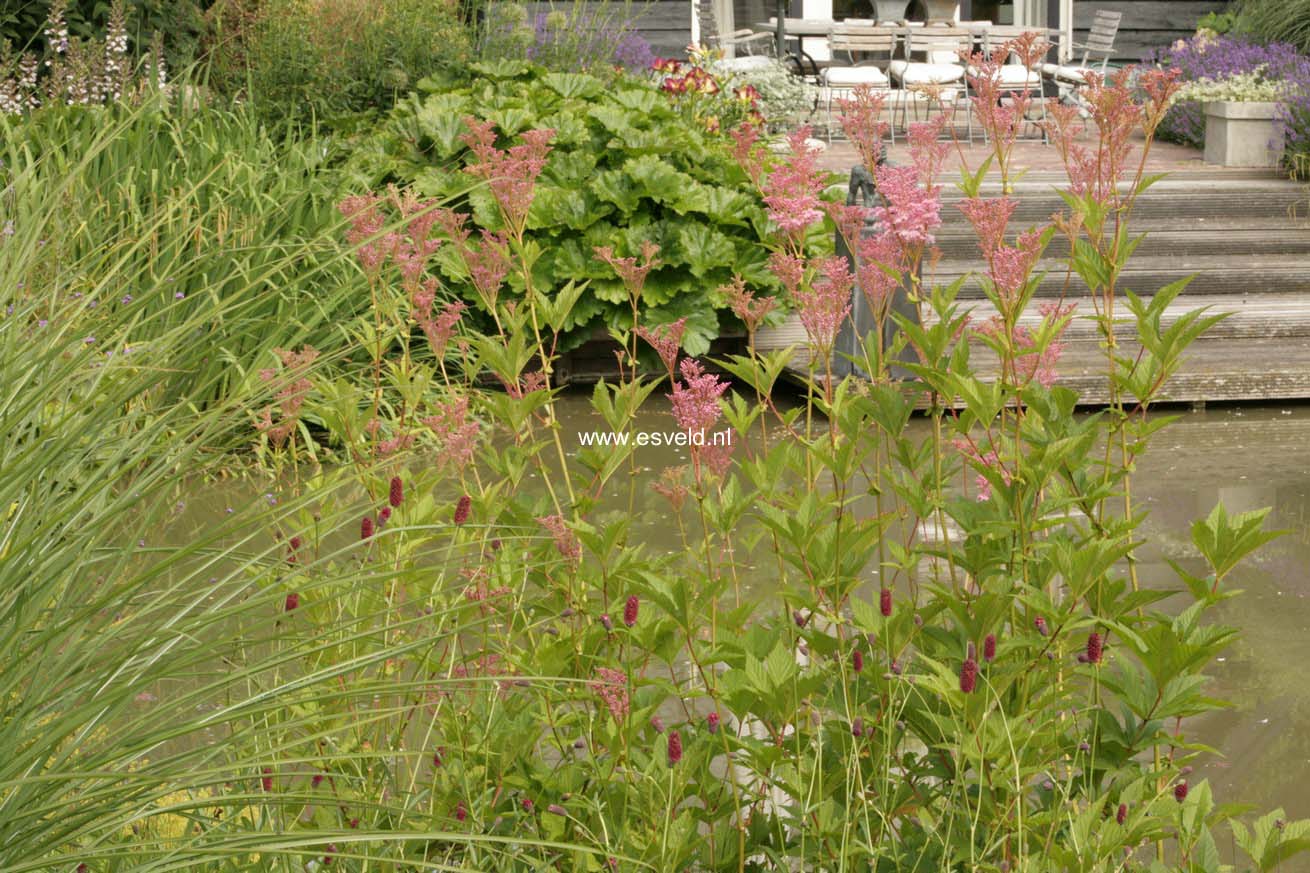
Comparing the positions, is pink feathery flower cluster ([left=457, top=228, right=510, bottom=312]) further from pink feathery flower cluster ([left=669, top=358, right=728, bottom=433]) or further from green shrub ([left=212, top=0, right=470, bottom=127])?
green shrub ([left=212, top=0, right=470, bottom=127])

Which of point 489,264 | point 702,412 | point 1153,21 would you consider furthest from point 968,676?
point 1153,21

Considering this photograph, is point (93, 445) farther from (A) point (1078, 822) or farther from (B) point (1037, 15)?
(B) point (1037, 15)

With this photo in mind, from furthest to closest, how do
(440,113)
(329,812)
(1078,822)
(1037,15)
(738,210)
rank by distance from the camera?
(1037,15)
(440,113)
(738,210)
(329,812)
(1078,822)

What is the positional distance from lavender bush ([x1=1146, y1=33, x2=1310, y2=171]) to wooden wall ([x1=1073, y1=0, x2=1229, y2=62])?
3.19 ft

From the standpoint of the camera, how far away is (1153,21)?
14492mm

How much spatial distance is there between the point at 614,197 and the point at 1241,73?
6123mm

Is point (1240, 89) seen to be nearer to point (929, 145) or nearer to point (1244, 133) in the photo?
point (1244, 133)

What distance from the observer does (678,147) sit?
23.3ft

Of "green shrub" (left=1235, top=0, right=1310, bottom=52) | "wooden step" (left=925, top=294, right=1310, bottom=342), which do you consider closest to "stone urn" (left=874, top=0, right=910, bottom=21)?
"green shrub" (left=1235, top=0, right=1310, bottom=52)

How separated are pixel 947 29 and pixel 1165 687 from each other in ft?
42.1

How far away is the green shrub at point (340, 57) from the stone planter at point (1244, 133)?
497 centimetres

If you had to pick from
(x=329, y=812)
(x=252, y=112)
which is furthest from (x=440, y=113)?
(x=329, y=812)

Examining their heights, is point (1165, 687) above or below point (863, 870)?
above

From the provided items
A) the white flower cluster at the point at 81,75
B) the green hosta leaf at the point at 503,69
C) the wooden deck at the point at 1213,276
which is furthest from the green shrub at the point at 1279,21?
the white flower cluster at the point at 81,75
